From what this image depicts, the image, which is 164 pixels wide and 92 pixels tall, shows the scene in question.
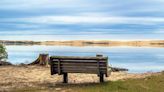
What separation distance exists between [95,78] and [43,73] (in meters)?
4.33

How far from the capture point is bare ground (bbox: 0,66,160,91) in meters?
27.3

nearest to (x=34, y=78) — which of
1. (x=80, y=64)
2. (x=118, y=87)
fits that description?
(x=80, y=64)

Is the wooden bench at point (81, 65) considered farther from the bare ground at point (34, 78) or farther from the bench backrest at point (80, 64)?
the bare ground at point (34, 78)

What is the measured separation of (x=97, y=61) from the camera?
85.9 feet

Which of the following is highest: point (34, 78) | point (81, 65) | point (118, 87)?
point (81, 65)

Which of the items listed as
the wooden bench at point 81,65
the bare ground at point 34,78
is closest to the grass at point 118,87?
the wooden bench at point 81,65

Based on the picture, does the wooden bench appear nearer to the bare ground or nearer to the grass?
the grass

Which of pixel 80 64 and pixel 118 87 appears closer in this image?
pixel 118 87

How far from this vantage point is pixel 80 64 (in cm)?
2669

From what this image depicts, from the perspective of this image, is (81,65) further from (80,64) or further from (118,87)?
(118,87)

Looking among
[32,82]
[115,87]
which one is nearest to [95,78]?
[32,82]

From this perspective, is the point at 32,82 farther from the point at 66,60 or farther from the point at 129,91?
the point at 129,91

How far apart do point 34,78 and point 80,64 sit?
17.1 ft

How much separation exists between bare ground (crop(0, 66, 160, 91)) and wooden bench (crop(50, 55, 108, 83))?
94 cm
